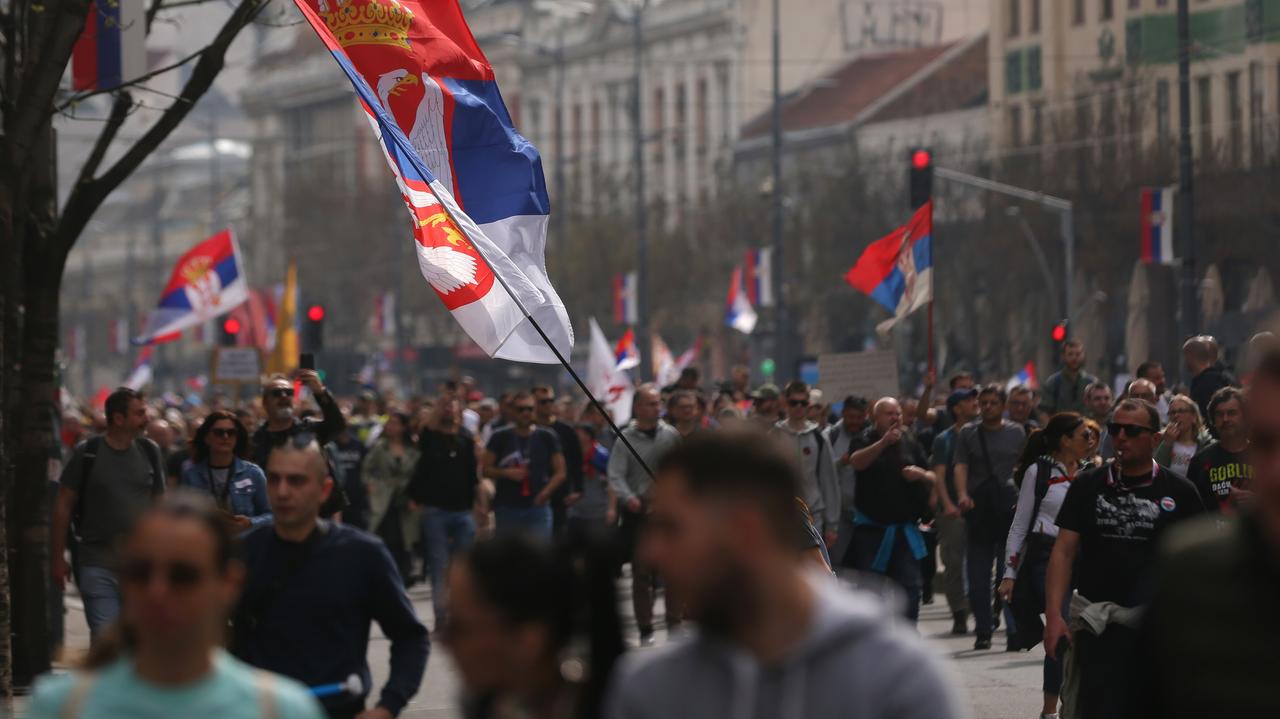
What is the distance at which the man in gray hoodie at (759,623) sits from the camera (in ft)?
10.5

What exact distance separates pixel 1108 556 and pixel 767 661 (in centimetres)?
442

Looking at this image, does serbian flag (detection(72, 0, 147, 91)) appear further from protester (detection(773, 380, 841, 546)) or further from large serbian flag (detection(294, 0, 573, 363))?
protester (detection(773, 380, 841, 546))

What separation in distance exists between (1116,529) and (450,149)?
3.97 m

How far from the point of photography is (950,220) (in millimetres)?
55969

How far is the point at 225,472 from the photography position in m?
9.36

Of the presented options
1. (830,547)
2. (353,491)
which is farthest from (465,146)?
(353,491)

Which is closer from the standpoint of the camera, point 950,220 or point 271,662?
point 271,662

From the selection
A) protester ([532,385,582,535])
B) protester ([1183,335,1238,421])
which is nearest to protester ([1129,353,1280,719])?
protester ([1183,335,1238,421])

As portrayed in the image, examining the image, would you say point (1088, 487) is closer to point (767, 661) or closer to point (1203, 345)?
point (767, 661)

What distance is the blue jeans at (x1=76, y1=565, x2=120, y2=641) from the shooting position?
32.0 feet

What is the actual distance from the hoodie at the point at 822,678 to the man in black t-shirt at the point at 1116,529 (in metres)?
4.16

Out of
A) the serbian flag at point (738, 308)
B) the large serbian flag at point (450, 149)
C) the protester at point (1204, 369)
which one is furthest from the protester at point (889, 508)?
the serbian flag at point (738, 308)

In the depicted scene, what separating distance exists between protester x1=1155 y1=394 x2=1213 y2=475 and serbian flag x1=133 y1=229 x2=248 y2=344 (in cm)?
1494

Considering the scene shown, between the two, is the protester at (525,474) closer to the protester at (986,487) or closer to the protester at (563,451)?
the protester at (563,451)
